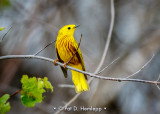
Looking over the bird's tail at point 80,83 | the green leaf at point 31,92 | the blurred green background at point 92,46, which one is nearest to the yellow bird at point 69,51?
the bird's tail at point 80,83

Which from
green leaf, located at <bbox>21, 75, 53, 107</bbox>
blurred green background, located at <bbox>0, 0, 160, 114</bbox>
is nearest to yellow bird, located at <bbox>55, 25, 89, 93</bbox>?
green leaf, located at <bbox>21, 75, 53, 107</bbox>

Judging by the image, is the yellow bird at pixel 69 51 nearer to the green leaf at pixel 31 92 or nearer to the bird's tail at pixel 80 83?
the bird's tail at pixel 80 83

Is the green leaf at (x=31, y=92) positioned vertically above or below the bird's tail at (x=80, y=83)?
below

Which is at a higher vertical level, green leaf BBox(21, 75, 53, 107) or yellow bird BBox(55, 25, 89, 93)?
yellow bird BBox(55, 25, 89, 93)

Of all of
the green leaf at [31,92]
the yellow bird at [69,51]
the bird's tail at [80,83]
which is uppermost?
the yellow bird at [69,51]

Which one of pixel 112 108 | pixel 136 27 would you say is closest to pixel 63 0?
pixel 136 27

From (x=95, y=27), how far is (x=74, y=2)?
4.06 feet

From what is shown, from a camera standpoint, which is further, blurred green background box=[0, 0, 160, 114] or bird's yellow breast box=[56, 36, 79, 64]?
blurred green background box=[0, 0, 160, 114]

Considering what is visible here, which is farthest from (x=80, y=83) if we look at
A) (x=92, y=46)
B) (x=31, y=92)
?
(x=92, y=46)

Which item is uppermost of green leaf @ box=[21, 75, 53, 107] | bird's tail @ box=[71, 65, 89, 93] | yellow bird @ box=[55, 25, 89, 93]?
yellow bird @ box=[55, 25, 89, 93]

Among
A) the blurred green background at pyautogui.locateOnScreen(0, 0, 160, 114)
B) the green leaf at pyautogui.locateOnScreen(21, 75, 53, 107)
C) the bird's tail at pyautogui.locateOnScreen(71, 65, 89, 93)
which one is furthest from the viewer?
the blurred green background at pyautogui.locateOnScreen(0, 0, 160, 114)

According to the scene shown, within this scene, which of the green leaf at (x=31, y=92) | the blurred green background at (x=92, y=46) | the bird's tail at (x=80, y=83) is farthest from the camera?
the blurred green background at (x=92, y=46)

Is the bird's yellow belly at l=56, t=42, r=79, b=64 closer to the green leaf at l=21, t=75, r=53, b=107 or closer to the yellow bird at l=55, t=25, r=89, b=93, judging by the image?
the yellow bird at l=55, t=25, r=89, b=93

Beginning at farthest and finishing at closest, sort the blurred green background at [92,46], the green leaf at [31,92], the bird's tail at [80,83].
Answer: the blurred green background at [92,46], the bird's tail at [80,83], the green leaf at [31,92]
